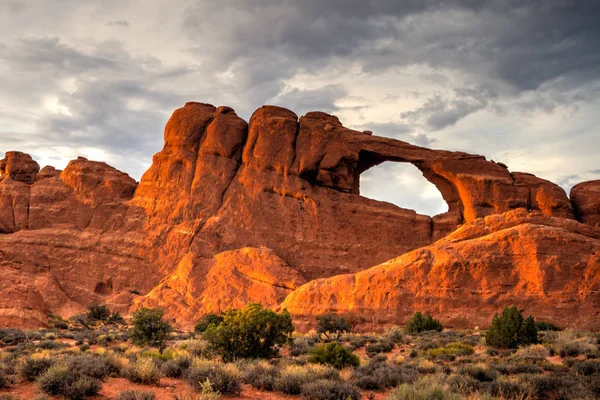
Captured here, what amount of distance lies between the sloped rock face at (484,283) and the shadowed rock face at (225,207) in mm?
10030

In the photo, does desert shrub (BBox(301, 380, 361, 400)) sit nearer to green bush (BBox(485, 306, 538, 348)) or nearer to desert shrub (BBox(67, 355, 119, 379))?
desert shrub (BBox(67, 355, 119, 379))

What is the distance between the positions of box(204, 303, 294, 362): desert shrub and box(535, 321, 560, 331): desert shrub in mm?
16785

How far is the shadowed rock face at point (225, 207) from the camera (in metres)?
44.4

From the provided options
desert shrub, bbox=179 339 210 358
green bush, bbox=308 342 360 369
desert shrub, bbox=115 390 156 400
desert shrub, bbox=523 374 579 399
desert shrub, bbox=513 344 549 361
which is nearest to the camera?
desert shrub, bbox=115 390 156 400

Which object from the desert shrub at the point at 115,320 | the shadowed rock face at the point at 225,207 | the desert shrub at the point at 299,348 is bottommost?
the desert shrub at the point at 115,320

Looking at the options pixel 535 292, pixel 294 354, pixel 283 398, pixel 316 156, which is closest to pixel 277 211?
pixel 316 156

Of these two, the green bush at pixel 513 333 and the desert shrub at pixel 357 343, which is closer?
the green bush at pixel 513 333

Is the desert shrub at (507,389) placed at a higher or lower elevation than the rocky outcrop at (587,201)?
lower

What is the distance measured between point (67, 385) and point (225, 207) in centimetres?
3792

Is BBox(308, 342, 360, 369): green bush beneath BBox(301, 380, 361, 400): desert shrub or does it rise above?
beneath

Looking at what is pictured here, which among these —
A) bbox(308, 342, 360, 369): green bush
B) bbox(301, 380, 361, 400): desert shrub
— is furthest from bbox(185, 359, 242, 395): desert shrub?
bbox(308, 342, 360, 369): green bush

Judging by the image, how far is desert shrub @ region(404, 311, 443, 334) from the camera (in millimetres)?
28694

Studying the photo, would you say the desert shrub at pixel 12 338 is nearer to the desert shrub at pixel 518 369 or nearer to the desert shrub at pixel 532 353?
the desert shrub at pixel 518 369

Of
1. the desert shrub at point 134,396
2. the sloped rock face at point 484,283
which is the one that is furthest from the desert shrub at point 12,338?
the desert shrub at point 134,396
